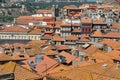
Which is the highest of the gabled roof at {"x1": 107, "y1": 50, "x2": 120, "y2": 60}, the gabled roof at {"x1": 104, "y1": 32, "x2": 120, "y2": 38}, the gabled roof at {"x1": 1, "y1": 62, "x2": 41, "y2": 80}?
the gabled roof at {"x1": 1, "y1": 62, "x2": 41, "y2": 80}

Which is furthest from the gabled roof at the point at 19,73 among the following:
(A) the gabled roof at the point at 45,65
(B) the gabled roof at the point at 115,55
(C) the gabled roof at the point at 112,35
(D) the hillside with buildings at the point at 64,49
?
(C) the gabled roof at the point at 112,35

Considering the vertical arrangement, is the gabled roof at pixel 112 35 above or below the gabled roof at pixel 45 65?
below

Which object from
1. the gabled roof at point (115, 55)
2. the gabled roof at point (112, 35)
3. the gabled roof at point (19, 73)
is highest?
the gabled roof at point (19, 73)

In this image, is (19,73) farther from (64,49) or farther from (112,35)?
(112,35)

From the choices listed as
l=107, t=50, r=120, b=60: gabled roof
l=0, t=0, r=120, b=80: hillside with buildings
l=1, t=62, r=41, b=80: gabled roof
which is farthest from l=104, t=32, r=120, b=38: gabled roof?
l=1, t=62, r=41, b=80: gabled roof

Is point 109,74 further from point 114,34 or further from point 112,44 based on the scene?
point 114,34

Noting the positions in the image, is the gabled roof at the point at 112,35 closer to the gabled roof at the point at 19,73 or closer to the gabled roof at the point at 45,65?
the gabled roof at the point at 45,65

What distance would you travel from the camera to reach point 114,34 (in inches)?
2921

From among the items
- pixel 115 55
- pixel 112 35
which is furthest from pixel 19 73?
pixel 112 35

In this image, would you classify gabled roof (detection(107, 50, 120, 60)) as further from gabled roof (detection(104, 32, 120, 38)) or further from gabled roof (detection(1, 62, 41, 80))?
gabled roof (detection(104, 32, 120, 38))

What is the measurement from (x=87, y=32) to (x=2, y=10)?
119635 millimetres

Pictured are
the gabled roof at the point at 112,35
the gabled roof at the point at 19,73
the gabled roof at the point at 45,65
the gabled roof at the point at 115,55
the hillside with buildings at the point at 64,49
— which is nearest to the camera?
the gabled roof at the point at 19,73

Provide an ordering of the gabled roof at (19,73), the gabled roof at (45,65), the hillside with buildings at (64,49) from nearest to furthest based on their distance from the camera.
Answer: the gabled roof at (19,73) < the hillside with buildings at (64,49) < the gabled roof at (45,65)

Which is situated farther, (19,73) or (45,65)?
(45,65)
